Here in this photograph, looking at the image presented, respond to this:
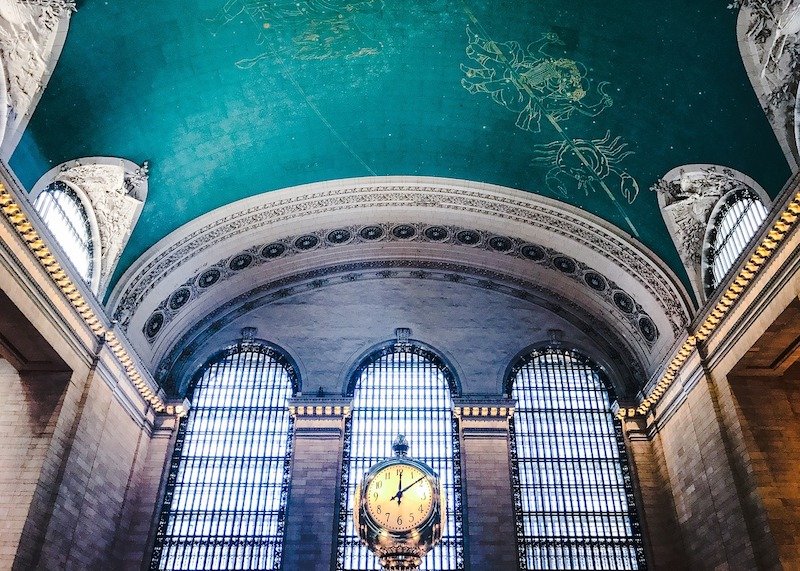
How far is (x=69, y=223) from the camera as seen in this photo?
45.0 ft

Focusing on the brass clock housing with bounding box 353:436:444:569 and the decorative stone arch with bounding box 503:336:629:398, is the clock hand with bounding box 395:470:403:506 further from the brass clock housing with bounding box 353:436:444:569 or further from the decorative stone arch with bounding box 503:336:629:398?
the decorative stone arch with bounding box 503:336:629:398

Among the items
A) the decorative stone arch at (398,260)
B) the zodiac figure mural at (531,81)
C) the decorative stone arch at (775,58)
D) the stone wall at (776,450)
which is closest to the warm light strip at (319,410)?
the decorative stone arch at (398,260)

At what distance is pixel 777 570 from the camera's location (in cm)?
1116

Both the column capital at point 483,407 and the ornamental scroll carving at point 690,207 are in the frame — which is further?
the column capital at point 483,407

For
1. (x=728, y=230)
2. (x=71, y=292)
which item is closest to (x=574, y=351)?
(x=728, y=230)

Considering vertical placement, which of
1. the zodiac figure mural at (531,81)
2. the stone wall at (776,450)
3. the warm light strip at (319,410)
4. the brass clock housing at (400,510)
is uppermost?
the zodiac figure mural at (531,81)

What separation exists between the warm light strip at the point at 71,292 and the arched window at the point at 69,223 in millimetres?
687

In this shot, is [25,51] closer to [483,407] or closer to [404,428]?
[404,428]

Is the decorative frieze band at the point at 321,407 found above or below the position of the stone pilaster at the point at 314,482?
above

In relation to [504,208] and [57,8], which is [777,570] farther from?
[57,8]

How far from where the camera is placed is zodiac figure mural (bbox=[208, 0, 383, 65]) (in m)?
12.6

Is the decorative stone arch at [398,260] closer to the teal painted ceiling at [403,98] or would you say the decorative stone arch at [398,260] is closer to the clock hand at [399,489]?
the teal painted ceiling at [403,98]

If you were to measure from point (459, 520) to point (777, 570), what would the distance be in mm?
6440

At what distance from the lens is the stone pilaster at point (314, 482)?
14773 millimetres
